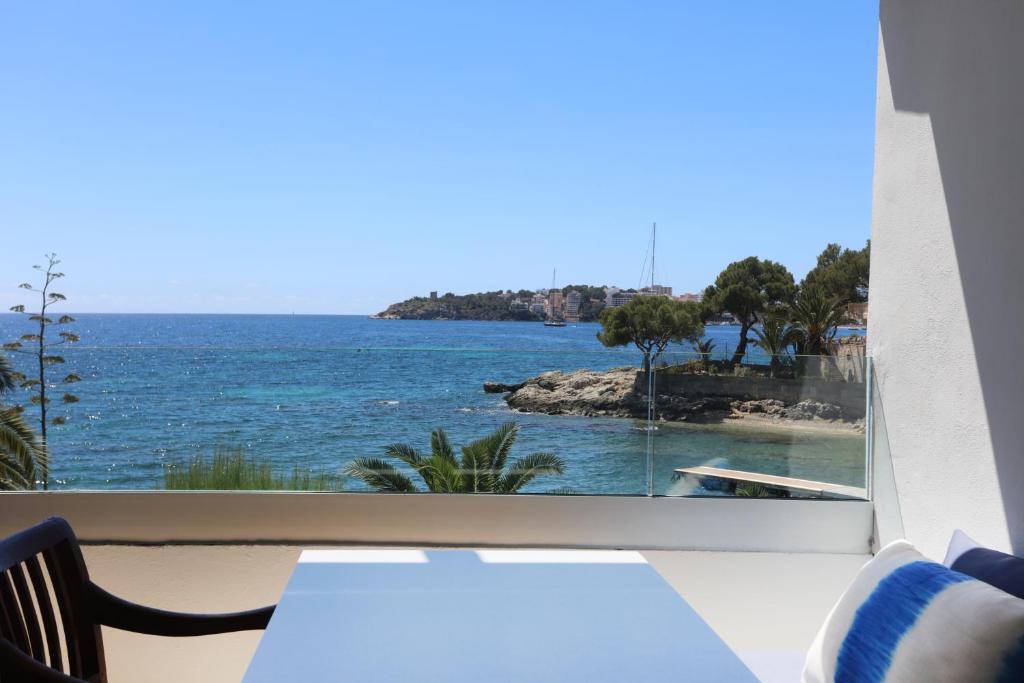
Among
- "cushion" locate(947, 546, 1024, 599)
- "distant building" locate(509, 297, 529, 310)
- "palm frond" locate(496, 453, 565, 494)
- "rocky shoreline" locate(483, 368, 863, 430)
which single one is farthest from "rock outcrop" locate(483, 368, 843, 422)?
"distant building" locate(509, 297, 529, 310)

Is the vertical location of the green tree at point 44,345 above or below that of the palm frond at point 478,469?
above

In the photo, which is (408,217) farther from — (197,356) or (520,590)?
(520,590)

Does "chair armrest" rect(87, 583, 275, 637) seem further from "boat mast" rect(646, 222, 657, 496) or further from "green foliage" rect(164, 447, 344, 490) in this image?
"boat mast" rect(646, 222, 657, 496)

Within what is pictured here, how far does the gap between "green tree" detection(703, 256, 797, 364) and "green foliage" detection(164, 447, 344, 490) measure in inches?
84.5

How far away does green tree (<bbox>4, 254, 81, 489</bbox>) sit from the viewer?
4480 millimetres

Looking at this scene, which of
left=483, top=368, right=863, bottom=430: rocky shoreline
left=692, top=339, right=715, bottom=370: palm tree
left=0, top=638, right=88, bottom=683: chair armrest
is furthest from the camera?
left=692, top=339, right=715, bottom=370: palm tree

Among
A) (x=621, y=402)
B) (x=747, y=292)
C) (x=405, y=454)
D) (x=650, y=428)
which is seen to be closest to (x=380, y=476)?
(x=405, y=454)

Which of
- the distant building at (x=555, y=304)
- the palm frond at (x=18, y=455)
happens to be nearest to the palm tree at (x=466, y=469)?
the palm frond at (x=18, y=455)

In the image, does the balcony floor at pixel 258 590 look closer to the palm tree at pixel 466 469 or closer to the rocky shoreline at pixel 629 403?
the palm tree at pixel 466 469

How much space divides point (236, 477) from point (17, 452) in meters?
1.07

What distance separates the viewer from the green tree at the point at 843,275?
4.88 metres

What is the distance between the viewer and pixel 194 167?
17000 millimetres

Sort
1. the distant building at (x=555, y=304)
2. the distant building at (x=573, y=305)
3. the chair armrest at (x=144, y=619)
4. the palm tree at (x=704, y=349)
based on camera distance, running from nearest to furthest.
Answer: the chair armrest at (x=144, y=619)
the palm tree at (x=704, y=349)
the distant building at (x=573, y=305)
the distant building at (x=555, y=304)

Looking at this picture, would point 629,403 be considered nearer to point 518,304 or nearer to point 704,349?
point 704,349
